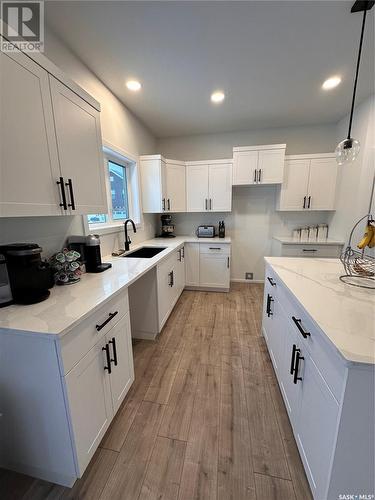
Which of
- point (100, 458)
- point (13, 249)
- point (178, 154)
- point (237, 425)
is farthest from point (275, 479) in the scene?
point (178, 154)

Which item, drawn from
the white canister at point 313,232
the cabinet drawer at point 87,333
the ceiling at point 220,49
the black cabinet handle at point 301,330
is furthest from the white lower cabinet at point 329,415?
the white canister at point 313,232

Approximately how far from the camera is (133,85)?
2137 millimetres

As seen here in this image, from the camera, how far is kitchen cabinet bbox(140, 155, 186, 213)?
3055 millimetres

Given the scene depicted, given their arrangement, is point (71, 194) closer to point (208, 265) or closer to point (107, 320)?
point (107, 320)

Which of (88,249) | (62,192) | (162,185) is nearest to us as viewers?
(62,192)

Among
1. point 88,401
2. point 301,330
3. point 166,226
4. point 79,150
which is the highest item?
point 79,150

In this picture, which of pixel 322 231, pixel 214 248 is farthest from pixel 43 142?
pixel 322 231

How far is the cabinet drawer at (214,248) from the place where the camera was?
10.7 feet

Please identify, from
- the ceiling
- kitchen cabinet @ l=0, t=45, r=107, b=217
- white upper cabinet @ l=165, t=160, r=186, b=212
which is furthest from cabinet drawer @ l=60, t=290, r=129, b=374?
white upper cabinet @ l=165, t=160, r=186, b=212

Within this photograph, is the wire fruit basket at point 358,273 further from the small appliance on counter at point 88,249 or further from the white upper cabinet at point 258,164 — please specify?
the white upper cabinet at point 258,164

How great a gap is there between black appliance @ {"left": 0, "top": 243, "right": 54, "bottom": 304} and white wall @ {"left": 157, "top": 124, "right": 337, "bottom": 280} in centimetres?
301

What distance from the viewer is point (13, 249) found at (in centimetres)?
100

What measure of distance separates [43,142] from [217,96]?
216cm

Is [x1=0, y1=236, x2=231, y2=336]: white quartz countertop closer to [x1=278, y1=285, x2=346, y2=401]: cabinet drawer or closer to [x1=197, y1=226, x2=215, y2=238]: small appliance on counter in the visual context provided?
[x1=278, y1=285, x2=346, y2=401]: cabinet drawer
